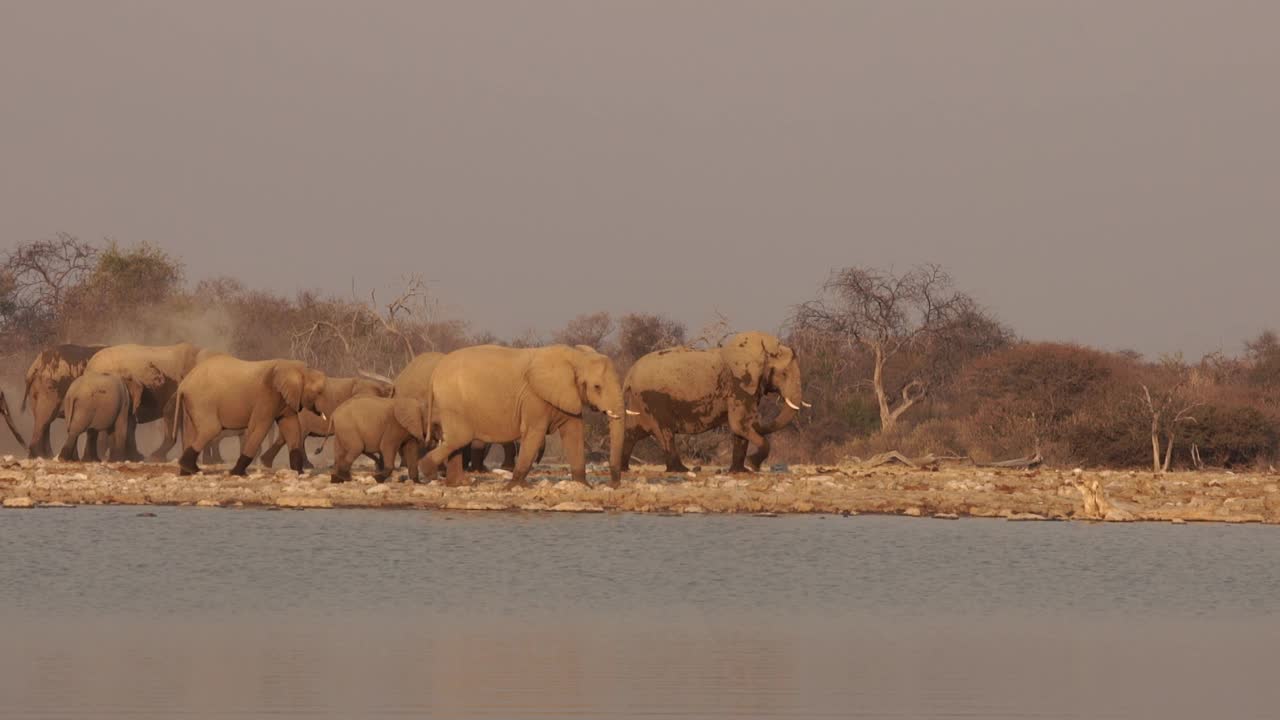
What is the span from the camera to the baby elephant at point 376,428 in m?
29.0

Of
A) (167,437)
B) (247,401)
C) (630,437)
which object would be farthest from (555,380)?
(167,437)

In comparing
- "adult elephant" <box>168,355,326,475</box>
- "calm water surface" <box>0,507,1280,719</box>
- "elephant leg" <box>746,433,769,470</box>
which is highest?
"adult elephant" <box>168,355,326,475</box>

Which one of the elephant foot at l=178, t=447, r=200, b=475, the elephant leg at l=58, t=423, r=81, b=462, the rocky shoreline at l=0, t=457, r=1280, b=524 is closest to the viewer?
the rocky shoreline at l=0, t=457, r=1280, b=524

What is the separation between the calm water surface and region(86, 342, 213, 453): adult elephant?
521 inches

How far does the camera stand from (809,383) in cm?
5262

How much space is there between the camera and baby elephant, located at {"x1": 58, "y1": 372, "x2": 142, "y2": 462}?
3581cm

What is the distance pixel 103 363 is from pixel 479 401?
44.1 feet

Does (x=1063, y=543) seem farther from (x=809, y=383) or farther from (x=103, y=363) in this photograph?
(x=809, y=383)

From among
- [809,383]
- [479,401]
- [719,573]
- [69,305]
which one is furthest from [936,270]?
[719,573]

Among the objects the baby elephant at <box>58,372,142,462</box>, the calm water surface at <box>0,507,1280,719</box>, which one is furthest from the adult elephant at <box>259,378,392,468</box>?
the calm water surface at <box>0,507,1280,719</box>

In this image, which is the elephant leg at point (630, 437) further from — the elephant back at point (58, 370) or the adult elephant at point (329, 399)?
the elephant back at point (58, 370)

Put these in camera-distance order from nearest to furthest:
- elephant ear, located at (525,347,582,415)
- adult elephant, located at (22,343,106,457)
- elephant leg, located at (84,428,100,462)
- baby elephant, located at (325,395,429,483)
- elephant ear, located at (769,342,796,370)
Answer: elephant ear, located at (525,347,582,415) → baby elephant, located at (325,395,429,483) → elephant ear, located at (769,342,796,370) → elephant leg, located at (84,428,100,462) → adult elephant, located at (22,343,106,457)

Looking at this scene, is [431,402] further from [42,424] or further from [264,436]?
[42,424]

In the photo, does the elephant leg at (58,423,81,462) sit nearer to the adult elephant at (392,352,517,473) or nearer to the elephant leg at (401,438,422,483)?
the adult elephant at (392,352,517,473)
